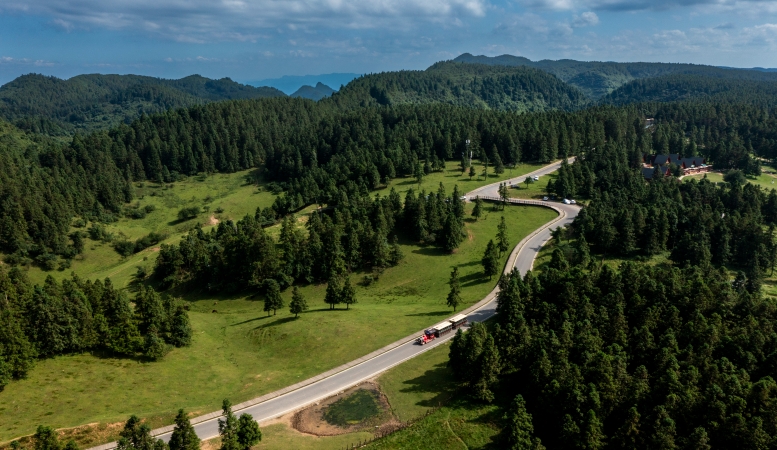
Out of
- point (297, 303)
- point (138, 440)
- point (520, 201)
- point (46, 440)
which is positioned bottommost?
point (297, 303)

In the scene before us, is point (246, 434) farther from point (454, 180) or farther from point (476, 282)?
point (454, 180)

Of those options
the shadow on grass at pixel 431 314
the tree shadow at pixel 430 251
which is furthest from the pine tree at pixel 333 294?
the tree shadow at pixel 430 251

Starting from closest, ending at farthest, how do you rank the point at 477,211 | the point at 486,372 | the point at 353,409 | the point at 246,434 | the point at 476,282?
the point at 246,434
the point at 353,409
the point at 486,372
the point at 476,282
the point at 477,211

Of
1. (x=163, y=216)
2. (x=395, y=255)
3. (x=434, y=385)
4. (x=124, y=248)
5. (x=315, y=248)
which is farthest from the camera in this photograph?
(x=163, y=216)

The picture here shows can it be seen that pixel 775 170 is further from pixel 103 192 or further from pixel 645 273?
pixel 103 192

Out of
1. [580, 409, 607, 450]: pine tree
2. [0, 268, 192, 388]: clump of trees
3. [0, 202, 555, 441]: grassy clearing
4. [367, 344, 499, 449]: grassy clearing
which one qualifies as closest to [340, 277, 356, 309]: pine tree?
[0, 202, 555, 441]: grassy clearing

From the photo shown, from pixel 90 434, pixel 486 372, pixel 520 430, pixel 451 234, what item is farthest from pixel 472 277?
pixel 90 434

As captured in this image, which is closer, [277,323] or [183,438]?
[183,438]
